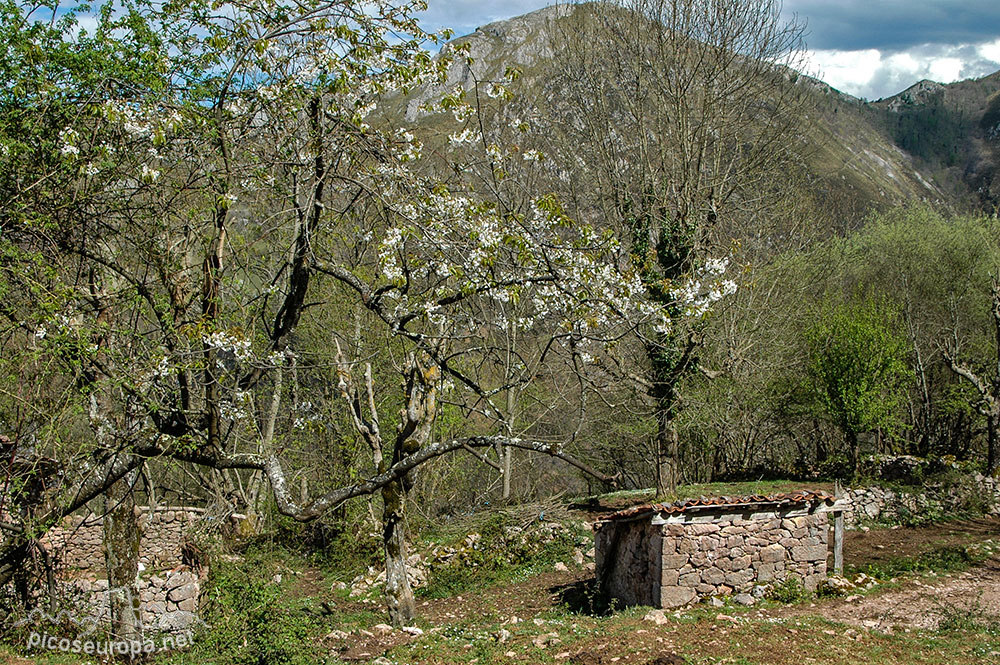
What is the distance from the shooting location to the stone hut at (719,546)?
10.2m

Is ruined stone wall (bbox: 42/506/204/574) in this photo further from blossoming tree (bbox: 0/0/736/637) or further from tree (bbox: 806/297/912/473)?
tree (bbox: 806/297/912/473)

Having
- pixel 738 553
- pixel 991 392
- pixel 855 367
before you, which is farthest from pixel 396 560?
pixel 991 392

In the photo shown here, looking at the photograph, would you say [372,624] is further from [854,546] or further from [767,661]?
[854,546]

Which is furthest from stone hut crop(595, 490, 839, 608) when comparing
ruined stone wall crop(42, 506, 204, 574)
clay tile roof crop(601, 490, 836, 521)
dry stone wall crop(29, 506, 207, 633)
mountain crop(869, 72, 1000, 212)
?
mountain crop(869, 72, 1000, 212)

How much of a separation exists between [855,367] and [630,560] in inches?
419

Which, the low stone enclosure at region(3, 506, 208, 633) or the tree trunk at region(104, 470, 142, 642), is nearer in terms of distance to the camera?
the tree trunk at region(104, 470, 142, 642)

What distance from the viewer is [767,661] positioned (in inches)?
277

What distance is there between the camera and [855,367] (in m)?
18.8

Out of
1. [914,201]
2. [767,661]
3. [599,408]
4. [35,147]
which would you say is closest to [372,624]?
[767,661]

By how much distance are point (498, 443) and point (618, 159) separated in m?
14.7

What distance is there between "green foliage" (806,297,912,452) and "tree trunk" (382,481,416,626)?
13045 millimetres

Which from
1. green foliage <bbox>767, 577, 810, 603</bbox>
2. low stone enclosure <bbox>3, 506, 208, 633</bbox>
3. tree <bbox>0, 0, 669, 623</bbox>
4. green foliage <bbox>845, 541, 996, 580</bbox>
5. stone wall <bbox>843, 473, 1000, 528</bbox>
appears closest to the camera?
tree <bbox>0, 0, 669, 623</bbox>

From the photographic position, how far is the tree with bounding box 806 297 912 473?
1866 centimetres

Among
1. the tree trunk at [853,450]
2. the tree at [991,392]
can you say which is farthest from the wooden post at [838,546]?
the tree at [991,392]
